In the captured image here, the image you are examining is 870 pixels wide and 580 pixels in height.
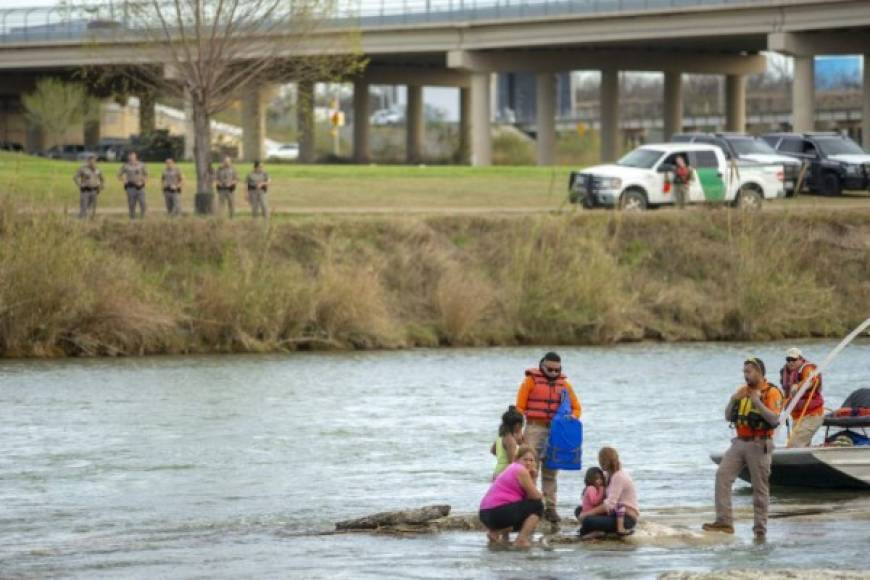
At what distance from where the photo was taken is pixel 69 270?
3641 cm

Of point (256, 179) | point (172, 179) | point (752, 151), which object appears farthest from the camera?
point (752, 151)

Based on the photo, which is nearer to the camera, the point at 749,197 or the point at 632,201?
the point at 632,201

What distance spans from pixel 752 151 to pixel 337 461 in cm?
2623

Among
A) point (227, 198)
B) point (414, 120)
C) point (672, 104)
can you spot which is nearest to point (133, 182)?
point (227, 198)

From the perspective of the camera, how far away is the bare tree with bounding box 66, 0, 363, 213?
46781 millimetres

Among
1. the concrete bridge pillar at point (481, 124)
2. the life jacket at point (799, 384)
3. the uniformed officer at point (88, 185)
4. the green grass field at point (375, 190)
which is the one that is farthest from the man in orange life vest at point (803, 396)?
the concrete bridge pillar at point (481, 124)

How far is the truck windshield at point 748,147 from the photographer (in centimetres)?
4862

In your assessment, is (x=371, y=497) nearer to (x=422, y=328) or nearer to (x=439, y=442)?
(x=439, y=442)

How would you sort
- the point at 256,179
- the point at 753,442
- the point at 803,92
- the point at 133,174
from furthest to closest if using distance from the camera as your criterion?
1. the point at 803,92
2. the point at 256,179
3. the point at 133,174
4. the point at 753,442

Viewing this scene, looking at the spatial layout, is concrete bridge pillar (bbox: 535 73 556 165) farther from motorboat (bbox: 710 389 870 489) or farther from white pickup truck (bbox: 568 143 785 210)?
motorboat (bbox: 710 389 870 489)

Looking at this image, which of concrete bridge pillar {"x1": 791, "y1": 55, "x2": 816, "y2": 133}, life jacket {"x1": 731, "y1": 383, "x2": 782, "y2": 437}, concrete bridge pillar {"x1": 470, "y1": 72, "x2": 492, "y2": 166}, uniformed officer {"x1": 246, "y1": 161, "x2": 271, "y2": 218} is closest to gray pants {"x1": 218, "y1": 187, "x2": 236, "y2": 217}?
uniformed officer {"x1": 246, "y1": 161, "x2": 271, "y2": 218}

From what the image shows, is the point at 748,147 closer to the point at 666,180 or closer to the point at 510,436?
the point at 666,180

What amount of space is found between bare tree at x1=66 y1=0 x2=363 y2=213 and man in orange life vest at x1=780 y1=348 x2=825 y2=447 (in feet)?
87.0

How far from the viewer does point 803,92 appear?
7069 centimetres
